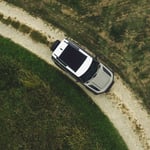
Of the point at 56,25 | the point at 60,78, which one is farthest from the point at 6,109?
the point at 56,25

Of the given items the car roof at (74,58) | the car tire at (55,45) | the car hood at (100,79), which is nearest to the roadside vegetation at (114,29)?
the car hood at (100,79)

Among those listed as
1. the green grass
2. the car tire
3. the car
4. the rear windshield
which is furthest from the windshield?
the car tire

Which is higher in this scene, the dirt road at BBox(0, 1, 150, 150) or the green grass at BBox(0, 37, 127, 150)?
the dirt road at BBox(0, 1, 150, 150)

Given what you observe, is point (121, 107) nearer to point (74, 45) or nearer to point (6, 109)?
point (74, 45)

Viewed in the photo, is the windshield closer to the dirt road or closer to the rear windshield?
the rear windshield

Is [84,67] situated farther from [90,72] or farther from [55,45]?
[55,45]

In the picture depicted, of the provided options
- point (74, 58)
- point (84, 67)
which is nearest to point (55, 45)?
point (74, 58)
